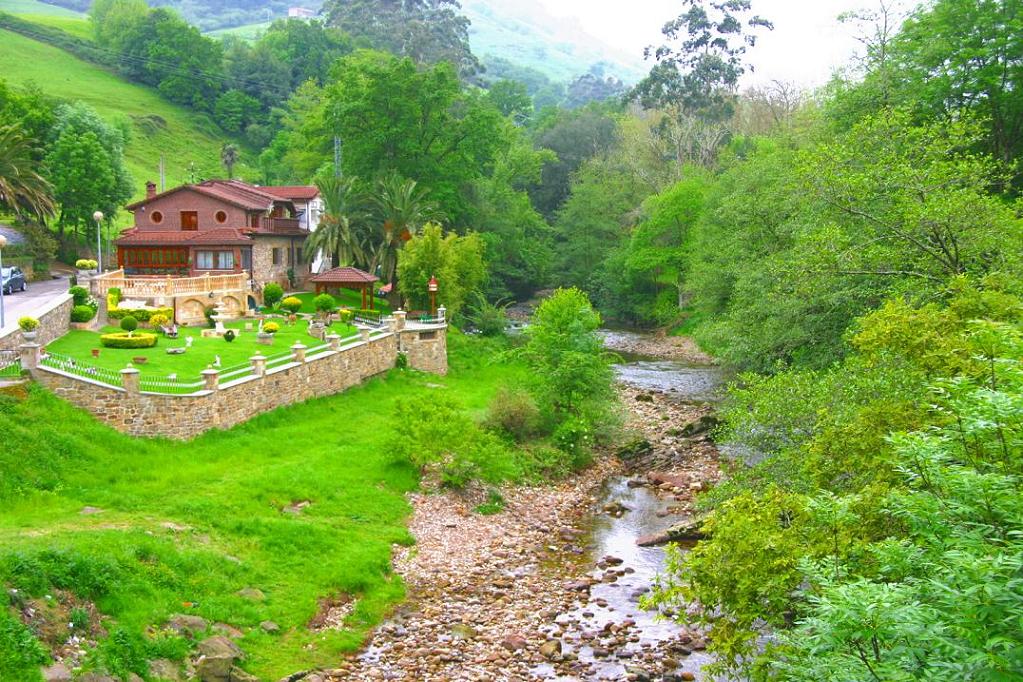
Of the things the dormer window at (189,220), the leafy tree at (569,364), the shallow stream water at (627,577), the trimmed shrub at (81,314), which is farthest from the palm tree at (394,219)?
the shallow stream water at (627,577)

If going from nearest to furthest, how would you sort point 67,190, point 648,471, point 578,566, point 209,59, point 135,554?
point 135,554 < point 578,566 < point 648,471 < point 67,190 < point 209,59

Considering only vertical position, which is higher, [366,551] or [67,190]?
[67,190]

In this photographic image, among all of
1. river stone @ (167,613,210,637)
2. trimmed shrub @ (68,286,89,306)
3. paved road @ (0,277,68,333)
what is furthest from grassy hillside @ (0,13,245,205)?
river stone @ (167,613,210,637)

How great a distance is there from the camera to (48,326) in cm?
3428

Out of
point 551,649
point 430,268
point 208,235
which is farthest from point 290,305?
point 551,649

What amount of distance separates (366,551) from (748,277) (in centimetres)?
2546

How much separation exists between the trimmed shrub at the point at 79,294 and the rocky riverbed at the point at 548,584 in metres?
20.2

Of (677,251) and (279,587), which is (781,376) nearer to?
(279,587)

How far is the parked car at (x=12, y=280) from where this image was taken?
4334cm

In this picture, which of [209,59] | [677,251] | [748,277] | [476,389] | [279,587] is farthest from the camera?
[209,59]

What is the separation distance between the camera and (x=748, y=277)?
4222cm

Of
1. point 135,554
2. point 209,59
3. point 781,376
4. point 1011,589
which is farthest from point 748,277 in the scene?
point 209,59

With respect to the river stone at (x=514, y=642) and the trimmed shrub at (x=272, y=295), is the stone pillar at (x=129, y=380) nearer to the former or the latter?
the river stone at (x=514, y=642)

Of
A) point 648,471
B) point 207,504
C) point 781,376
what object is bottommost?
point 648,471
